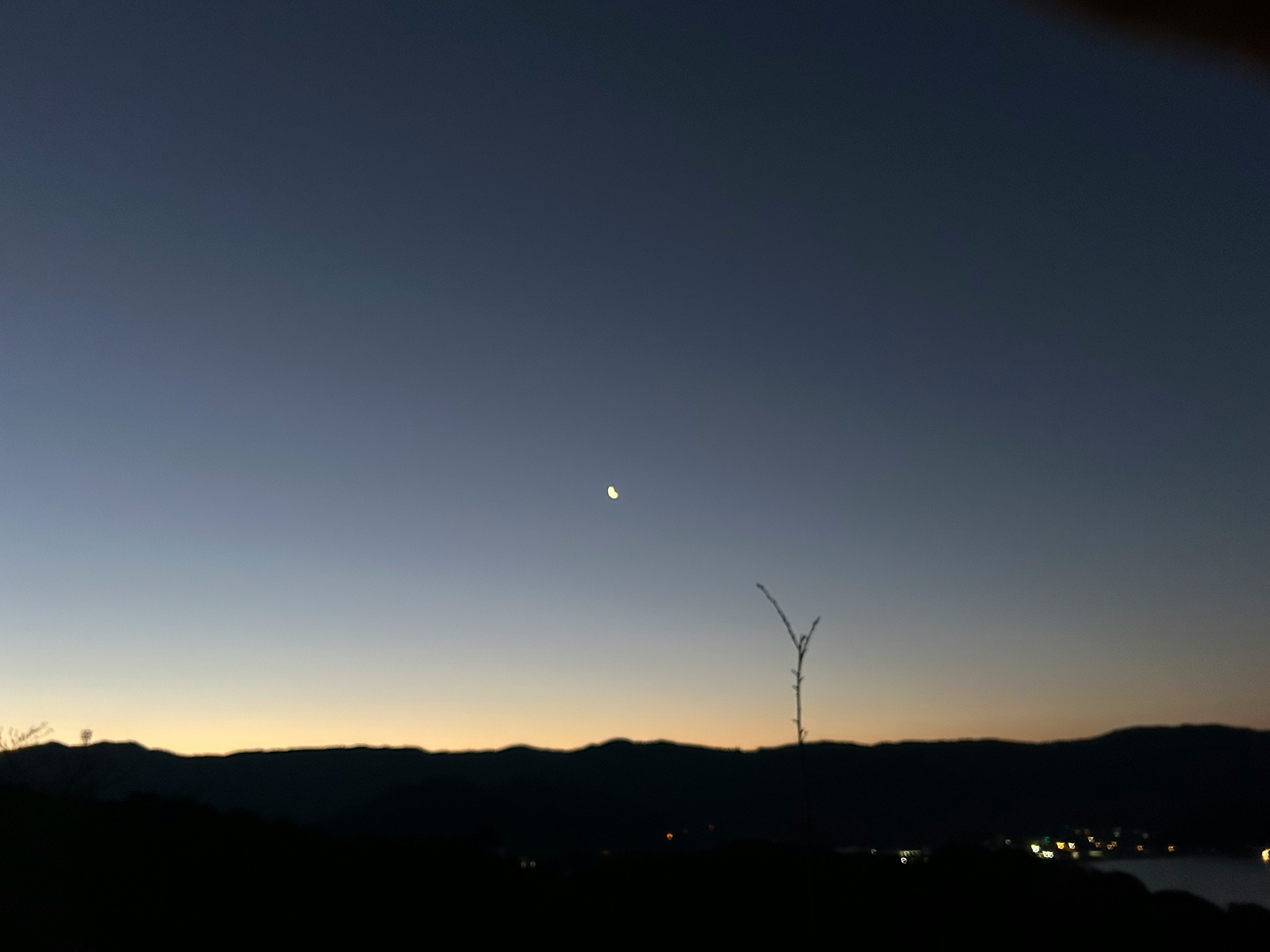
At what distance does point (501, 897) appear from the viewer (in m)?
23.9

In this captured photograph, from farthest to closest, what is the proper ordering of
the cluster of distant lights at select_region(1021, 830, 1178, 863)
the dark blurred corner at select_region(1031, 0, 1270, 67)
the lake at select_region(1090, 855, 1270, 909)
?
the lake at select_region(1090, 855, 1270, 909) → the cluster of distant lights at select_region(1021, 830, 1178, 863) → the dark blurred corner at select_region(1031, 0, 1270, 67)

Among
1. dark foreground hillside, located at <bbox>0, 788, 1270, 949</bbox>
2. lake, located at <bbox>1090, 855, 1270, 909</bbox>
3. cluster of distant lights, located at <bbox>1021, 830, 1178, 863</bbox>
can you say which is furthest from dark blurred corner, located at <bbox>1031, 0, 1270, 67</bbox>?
lake, located at <bbox>1090, 855, 1270, 909</bbox>

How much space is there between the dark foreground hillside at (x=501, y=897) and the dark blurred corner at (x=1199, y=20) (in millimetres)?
19841

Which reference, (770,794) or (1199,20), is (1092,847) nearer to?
(770,794)

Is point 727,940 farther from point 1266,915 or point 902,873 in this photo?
point 1266,915

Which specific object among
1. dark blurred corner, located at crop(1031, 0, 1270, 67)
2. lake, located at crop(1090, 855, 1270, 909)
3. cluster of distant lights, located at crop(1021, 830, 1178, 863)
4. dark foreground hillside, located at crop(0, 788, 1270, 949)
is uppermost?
dark blurred corner, located at crop(1031, 0, 1270, 67)

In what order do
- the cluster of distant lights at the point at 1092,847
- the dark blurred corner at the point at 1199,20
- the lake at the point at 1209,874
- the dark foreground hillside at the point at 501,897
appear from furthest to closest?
the lake at the point at 1209,874, the cluster of distant lights at the point at 1092,847, the dark foreground hillside at the point at 501,897, the dark blurred corner at the point at 1199,20

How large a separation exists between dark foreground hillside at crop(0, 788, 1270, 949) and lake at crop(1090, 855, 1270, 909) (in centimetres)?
7391

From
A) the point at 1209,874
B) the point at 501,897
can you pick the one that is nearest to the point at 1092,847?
the point at 1209,874

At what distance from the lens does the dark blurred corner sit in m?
2.26

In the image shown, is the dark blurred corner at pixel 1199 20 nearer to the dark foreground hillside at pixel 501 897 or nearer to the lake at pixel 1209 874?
the dark foreground hillside at pixel 501 897

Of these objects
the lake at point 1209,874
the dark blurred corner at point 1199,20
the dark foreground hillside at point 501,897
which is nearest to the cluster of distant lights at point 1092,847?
the lake at point 1209,874

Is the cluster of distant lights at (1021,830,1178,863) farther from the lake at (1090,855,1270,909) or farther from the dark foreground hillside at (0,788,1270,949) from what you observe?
the dark foreground hillside at (0,788,1270,949)

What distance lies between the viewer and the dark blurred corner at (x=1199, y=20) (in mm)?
2256
